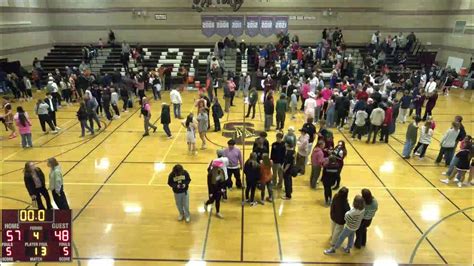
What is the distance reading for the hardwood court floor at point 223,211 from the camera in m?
7.01

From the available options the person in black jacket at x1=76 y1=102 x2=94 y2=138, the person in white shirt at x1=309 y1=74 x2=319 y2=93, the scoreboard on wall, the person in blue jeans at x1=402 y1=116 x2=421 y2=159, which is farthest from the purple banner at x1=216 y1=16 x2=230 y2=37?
the scoreboard on wall

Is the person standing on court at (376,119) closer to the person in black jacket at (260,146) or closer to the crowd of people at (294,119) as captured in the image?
the crowd of people at (294,119)

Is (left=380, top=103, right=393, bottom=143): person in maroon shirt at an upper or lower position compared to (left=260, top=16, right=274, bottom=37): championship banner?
lower

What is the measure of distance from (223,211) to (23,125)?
8.19m

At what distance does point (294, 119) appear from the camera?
53.1ft

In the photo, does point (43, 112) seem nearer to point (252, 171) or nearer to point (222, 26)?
point (252, 171)

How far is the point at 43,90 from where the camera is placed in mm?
23500

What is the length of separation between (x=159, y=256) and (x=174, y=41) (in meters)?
24.0

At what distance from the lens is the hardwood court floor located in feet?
23.0

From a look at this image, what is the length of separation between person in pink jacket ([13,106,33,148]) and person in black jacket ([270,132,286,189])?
8.68 meters

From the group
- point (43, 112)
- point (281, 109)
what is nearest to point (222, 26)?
point (281, 109)

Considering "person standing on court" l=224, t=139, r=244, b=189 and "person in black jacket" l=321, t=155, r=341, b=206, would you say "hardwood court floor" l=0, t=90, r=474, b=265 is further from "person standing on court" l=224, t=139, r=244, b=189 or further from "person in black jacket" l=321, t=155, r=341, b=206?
"person standing on court" l=224, t=139, r=244, b=189

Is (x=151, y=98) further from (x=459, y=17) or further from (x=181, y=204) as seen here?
(x=459, y=17)

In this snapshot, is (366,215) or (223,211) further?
(223,211)
